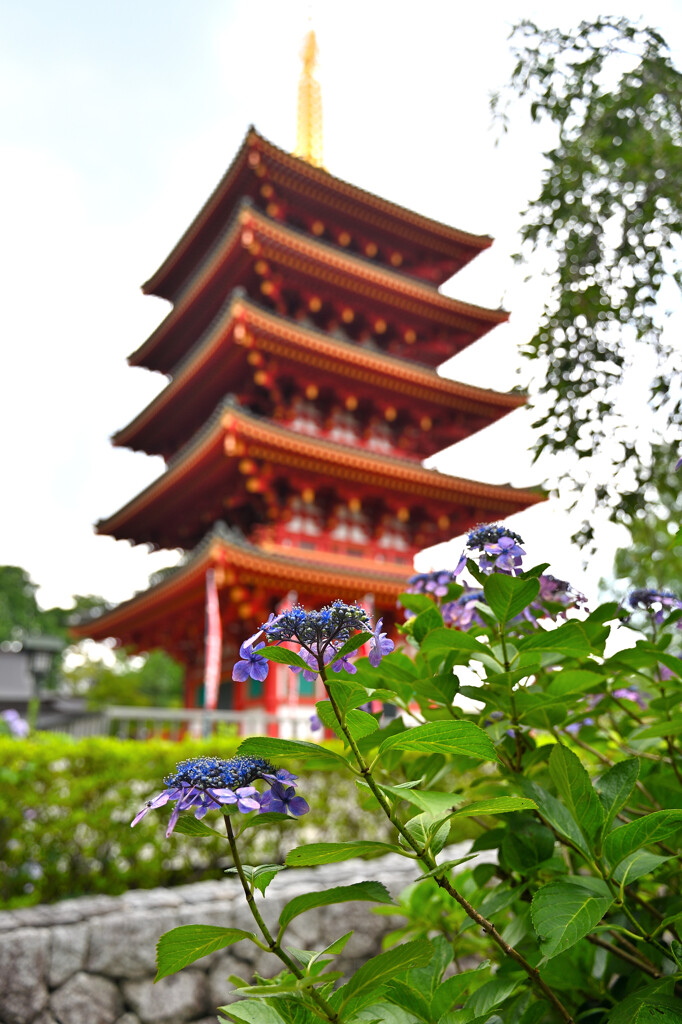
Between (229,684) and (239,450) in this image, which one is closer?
(239,450)

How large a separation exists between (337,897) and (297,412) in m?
11.3

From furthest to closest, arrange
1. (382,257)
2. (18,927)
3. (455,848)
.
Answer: (382,257) → (455,848) → (18,927)

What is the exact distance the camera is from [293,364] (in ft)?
36.3

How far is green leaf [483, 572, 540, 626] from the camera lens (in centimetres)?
101

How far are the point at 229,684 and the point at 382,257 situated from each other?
8.74 m

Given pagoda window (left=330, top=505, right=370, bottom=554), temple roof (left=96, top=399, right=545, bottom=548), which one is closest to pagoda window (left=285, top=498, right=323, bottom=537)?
pagoda window (left=330, top=505, right=370, bottom=554)

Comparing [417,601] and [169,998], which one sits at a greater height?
[417,601]

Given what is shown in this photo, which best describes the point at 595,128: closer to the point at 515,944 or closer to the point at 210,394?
the point at 515,944

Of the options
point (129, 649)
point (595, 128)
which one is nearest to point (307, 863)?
point (595, 128)

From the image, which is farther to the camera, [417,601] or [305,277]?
[305,277]

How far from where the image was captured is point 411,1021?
3.18 ft

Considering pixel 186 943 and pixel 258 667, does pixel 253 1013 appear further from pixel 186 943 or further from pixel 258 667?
pixel 258 667

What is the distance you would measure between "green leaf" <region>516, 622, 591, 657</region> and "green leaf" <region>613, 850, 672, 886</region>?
0.99ft

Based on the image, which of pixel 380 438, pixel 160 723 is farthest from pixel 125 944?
pixel 380 438
